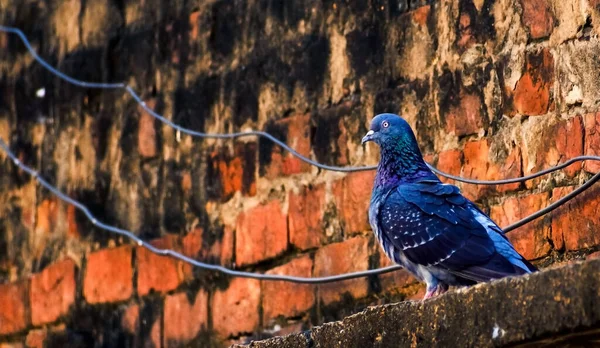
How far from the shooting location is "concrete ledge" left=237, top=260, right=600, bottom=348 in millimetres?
3160

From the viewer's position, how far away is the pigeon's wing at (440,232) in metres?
4.29

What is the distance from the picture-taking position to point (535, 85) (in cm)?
507

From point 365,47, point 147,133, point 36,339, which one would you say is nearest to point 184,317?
point 147,133

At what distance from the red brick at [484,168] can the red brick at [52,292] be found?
249 centimetres

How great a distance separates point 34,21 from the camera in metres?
7.56

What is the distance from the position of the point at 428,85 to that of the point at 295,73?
2.56 feet

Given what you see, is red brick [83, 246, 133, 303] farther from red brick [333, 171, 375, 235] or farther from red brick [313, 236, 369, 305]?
red brick [333, 171, 375, 235]

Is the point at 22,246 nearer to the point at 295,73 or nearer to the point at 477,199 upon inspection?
the point at 295,73

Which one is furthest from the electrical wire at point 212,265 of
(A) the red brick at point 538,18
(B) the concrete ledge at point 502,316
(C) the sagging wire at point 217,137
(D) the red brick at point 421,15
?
(B) the concrete ledge at point 502,316

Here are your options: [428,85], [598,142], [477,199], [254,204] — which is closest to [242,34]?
[254,204]

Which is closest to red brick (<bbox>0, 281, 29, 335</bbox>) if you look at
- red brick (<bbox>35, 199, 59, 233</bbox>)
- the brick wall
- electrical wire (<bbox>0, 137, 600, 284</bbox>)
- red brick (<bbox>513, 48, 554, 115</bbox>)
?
the brick wall

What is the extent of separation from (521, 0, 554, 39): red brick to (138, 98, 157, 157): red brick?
2234 mm

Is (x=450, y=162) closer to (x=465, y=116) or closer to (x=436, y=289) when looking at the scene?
(x=465, y=116)

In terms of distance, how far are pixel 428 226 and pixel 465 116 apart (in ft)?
2.89
